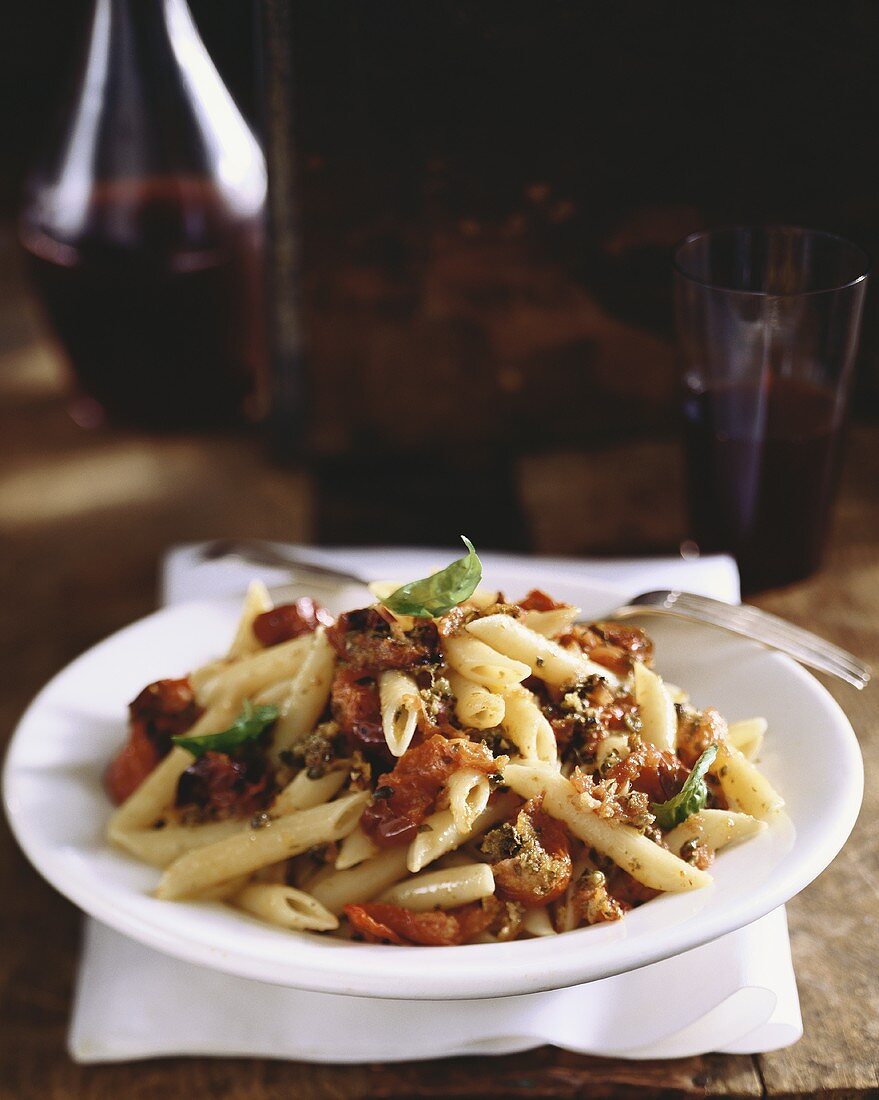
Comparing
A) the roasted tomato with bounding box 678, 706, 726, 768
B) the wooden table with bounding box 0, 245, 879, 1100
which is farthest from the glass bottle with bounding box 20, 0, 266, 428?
the roasted tomato with bounding box 678, 706, 726, 768

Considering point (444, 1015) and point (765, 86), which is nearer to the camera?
point (444, 1015)

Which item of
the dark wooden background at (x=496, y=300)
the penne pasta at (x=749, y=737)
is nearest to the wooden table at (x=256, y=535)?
the dark wooden background at (x=496, y=300)

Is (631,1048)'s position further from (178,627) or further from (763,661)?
(178,627)

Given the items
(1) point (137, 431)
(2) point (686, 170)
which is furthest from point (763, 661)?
(1) point (137, 431)

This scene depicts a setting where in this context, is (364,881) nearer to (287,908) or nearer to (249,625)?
(287,908)

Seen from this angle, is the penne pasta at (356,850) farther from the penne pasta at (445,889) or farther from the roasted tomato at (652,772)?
the roasted tomato at (652,772)

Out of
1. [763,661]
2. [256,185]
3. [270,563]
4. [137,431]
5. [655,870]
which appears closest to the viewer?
[655,870]
